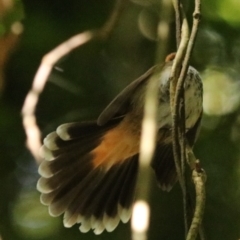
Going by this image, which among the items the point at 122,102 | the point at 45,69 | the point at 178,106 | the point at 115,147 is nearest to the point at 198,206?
the point at 178,106

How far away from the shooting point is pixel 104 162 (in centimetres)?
110

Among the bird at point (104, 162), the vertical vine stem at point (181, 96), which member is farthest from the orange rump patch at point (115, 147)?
the vertical vine stem at point (181, 96)

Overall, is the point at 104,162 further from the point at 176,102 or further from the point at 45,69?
the point at 176,102

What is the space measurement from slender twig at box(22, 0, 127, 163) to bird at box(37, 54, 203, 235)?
0.07m

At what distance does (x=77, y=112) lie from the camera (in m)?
1.26

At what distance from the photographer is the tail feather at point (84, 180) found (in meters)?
1.05

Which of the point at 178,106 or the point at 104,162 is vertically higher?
the point at 178,106

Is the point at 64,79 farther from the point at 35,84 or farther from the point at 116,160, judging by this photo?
the point at 116,160

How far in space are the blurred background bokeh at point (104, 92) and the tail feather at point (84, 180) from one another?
0.11 metres

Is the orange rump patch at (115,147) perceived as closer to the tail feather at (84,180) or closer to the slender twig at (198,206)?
the tail feather at (84,180)

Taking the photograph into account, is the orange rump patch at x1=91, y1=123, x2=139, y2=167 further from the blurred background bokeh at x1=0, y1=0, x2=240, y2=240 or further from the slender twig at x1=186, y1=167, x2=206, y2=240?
the slender twig at x1=186, y1=167, x2=206, y2=240

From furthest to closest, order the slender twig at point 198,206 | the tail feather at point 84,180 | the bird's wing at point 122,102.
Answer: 1. the tail feather at point 84,180
2. the bird's wing at point 122,102
3. the slender twig at point 198,206

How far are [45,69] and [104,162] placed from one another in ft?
0.74

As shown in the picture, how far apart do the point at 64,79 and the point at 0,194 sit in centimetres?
29
